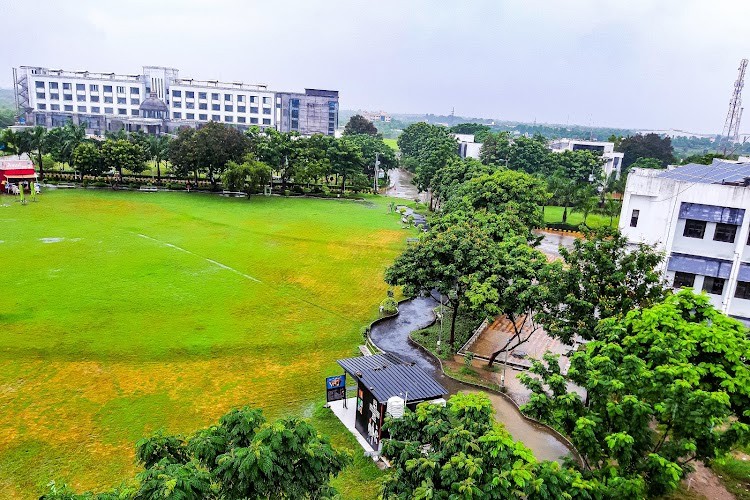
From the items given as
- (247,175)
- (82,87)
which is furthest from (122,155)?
(82,87)

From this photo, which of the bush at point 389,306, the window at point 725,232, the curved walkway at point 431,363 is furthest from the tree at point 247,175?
the window at point 725,232

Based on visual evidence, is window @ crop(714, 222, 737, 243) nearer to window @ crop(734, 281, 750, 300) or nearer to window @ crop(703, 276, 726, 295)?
window @ crop(703, 276, 726, 295)

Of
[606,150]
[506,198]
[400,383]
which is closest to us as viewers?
[400,383]

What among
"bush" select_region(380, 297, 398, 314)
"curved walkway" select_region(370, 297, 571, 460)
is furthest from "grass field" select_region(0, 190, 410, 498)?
"curved walkway" select_region(370, 297, 571, 460)

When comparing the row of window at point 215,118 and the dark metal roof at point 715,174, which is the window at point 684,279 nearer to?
the dark metal roof at point 715,174

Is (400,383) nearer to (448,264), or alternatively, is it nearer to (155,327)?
(448,264)
